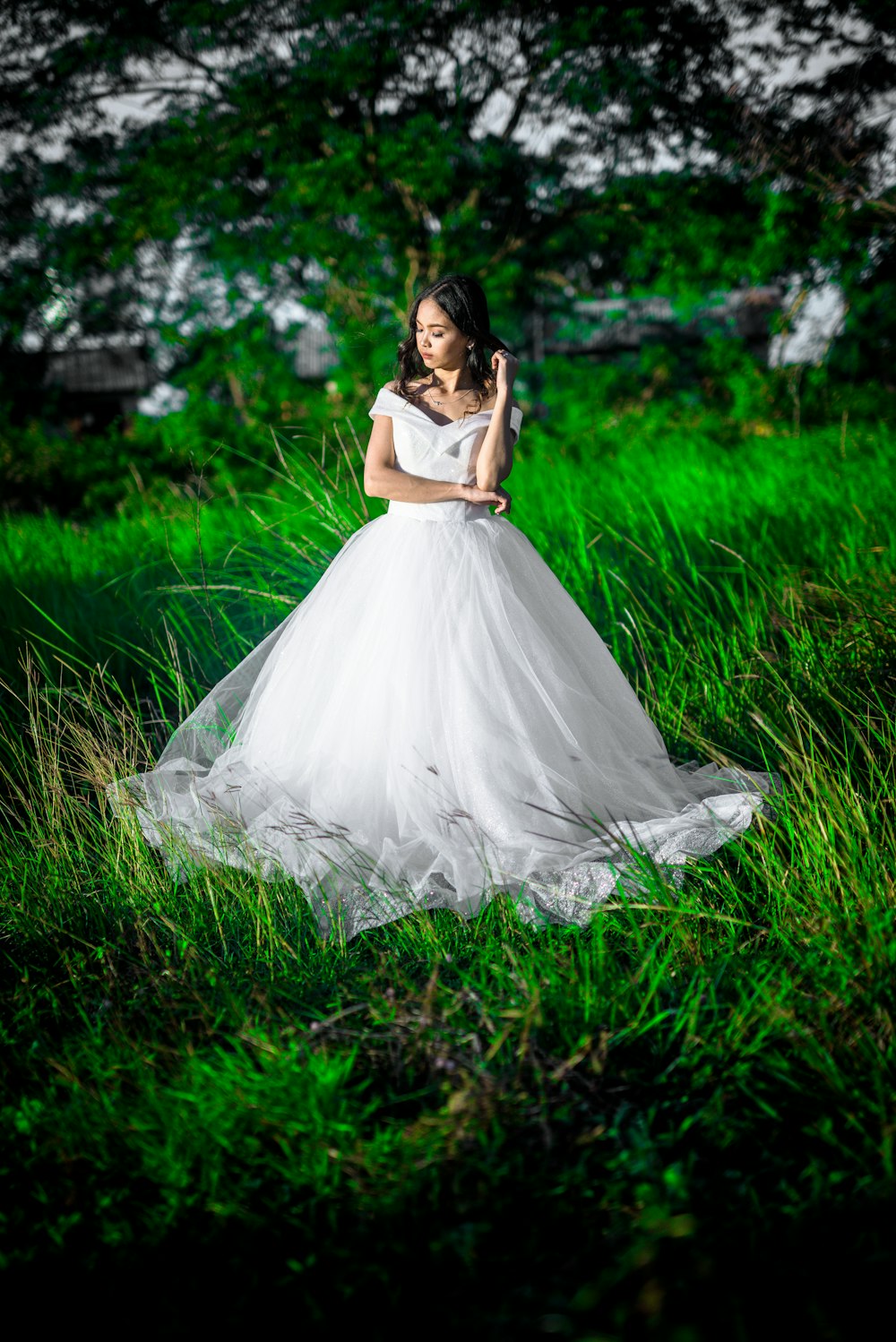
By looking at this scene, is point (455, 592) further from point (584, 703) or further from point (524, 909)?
point (524, 909)

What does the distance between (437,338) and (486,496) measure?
0.53m

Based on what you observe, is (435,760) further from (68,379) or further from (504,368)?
(68,379)

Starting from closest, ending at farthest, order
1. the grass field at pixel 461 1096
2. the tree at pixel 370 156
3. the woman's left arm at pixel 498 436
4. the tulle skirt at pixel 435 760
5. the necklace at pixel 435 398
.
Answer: the grass field at pixel 461 1096 < the tulle skirt at pixel 435 760 < the woman's left arm at pixel 498 436 < the necklace at pixel 435 398 < the tree at pixel 370 156

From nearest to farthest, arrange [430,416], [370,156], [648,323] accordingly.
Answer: [430,416] < [370,156] < [648,323]

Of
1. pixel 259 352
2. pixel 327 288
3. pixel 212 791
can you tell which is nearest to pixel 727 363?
pixel 327 288

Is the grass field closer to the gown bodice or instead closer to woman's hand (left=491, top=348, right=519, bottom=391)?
the gown bodice

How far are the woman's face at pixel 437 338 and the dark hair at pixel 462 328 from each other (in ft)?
0.06

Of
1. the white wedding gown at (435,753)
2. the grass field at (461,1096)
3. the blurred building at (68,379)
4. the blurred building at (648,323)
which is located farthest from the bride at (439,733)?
the blurred building at (648,323)

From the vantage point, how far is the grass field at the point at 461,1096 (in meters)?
1.61

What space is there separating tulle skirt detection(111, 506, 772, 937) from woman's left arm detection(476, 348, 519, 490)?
158 millimetres

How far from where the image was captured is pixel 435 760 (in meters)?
2.97

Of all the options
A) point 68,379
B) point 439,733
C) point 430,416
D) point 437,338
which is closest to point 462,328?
point 437,338

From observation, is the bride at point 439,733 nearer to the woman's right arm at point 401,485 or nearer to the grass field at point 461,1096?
A: the woman's right arm at point 401,485

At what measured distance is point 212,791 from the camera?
3094 millimetres
